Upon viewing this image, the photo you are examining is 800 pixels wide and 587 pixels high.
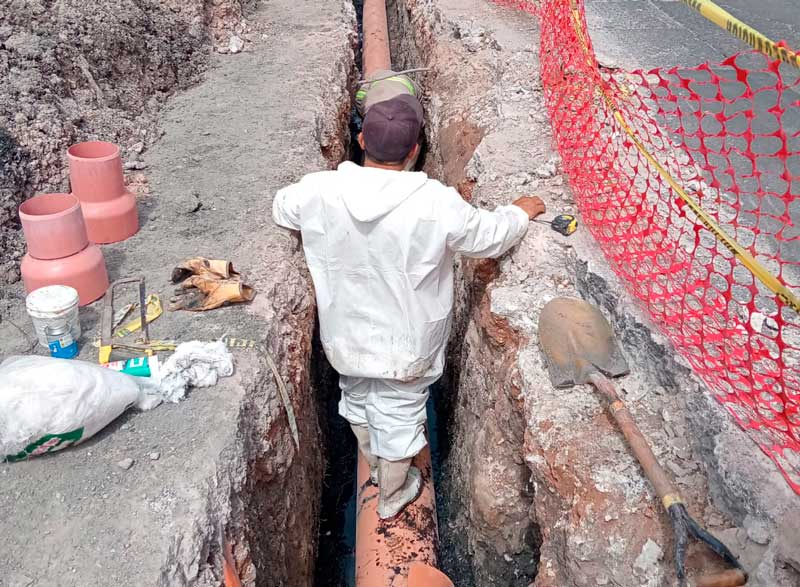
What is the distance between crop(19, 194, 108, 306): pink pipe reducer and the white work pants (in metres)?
1.36

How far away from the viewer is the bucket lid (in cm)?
268

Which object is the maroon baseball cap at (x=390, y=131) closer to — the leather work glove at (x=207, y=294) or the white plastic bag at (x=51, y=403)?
the leather work glove at (x=207, y=294)

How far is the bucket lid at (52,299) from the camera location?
2684mm

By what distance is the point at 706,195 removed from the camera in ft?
12.6

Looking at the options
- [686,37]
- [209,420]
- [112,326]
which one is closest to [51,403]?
[209,420]

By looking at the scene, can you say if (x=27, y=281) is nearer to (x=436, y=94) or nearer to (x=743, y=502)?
(x=743, y=502)

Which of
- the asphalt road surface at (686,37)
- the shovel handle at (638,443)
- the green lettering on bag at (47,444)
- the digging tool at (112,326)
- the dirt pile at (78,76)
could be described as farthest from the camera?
the asphalt road surface at (686,37)

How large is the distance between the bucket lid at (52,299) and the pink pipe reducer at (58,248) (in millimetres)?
251

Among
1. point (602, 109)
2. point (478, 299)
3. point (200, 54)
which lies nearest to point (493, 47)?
point (602, 109)


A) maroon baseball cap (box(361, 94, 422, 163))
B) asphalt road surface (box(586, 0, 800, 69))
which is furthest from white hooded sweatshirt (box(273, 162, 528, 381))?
asphalt road surface (box(586, 0, 800, 69))

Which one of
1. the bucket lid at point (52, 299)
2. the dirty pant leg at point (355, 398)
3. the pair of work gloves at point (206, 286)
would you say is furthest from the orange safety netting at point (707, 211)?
the bucket lid at point (52, 299)

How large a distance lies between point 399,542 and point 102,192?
8.04 feet

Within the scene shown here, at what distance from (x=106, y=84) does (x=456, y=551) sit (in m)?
4.09

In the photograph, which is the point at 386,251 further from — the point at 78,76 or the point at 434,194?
the point at 78,76
